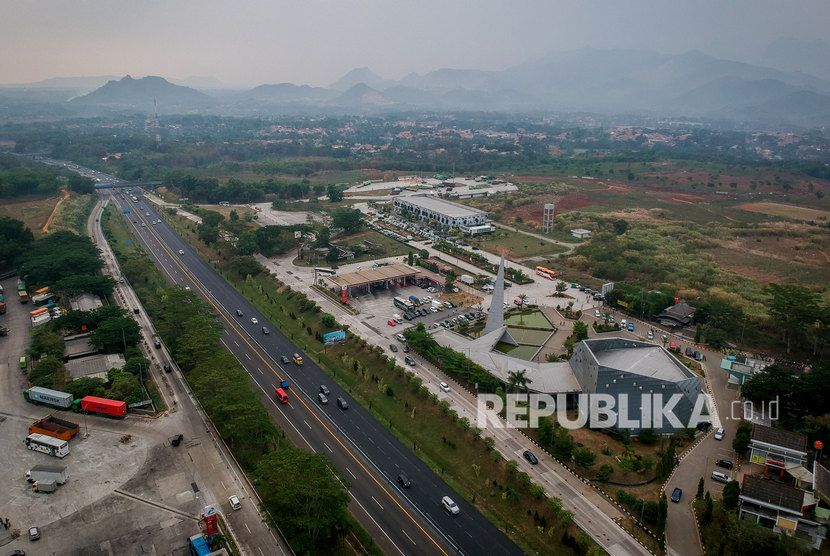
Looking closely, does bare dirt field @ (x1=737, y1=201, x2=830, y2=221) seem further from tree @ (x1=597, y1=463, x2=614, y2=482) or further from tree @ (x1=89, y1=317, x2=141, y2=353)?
tree @ (x1=89, y1=317, x2=141, y2=353)

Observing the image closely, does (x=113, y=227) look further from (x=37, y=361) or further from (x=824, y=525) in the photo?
(x=824, y=525)

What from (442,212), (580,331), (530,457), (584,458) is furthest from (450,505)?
(442,212)

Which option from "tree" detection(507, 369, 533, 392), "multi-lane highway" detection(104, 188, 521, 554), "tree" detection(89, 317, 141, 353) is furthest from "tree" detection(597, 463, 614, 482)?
"tree" detection(89, 317, 141, 353)

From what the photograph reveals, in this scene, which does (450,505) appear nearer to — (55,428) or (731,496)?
(731,496)

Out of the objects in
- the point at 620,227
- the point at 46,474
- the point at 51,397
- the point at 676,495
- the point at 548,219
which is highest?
the point at 548,219

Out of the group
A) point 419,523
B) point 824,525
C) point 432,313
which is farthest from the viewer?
point 432,313

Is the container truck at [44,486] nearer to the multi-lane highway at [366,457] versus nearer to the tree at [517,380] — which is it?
the multi-lane highway at [366,457]

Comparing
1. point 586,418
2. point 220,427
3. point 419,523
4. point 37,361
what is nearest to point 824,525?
point 586,418
